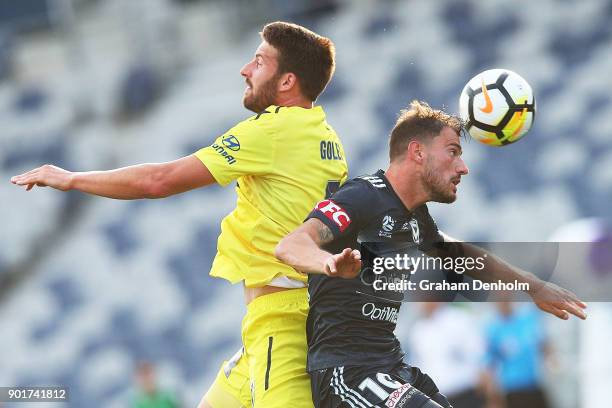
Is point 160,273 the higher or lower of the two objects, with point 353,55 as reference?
lower

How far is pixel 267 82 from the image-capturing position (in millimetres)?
5566

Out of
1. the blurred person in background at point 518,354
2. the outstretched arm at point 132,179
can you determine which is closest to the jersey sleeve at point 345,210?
the outstretched arm at point 132,179

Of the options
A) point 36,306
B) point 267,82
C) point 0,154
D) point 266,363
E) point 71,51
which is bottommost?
point 266,363

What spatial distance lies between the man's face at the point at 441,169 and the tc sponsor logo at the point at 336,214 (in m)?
0.48

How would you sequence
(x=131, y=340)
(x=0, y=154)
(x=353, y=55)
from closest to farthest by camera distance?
(x=131, y=340) < (x=353, y=55) < (x=0, y=154)

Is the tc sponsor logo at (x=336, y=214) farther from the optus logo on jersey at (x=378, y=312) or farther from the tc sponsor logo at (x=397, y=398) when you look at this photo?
the tc sponsor logo at (x=397, y=398)

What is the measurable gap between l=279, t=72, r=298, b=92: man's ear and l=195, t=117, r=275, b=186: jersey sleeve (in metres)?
0.31

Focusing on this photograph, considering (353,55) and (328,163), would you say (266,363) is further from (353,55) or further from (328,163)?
(353,55)

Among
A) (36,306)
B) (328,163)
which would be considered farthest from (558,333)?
(36,306)

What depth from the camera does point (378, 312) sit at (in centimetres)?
507

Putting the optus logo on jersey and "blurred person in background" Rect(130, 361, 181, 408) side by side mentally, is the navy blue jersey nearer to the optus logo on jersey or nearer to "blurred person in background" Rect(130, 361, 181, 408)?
the optus logo on jersey

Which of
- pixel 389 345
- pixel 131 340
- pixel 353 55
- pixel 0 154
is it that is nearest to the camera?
pixel 389 345

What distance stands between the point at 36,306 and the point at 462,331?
7.09 m

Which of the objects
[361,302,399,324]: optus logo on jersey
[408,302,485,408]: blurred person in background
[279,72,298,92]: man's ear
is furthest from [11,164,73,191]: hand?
[408,302,485,408]: blurred person in background
